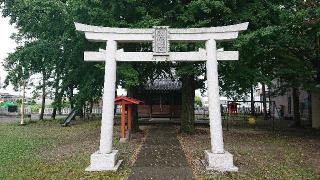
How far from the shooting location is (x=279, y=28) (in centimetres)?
1630

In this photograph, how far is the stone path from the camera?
1043 centimetres

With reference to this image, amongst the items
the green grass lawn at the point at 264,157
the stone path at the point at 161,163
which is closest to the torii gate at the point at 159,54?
the stone path at the point at 161,163

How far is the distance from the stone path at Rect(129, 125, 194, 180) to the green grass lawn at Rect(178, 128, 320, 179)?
1.12 feet

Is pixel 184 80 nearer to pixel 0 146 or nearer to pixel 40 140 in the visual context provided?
pixel 40 140

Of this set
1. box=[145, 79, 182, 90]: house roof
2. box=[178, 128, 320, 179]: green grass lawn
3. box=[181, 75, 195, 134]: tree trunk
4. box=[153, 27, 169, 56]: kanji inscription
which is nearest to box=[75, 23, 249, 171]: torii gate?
box=[153, 27, 169, 56]: kanji inscription

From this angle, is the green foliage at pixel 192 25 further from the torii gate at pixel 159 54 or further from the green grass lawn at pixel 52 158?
the green grass lawn at pixel 52 158

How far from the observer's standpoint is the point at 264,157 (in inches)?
533

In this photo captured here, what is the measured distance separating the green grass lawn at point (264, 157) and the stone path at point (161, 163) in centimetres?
34

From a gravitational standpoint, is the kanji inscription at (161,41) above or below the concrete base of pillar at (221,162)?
above

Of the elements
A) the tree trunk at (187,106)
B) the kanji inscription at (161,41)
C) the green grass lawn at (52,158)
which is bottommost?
the green grass lawn at (52,158)

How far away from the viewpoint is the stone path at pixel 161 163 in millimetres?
10430

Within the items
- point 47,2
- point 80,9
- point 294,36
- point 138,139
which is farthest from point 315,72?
point 47,2

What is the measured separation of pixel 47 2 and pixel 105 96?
1037 cm

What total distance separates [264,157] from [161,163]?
4.02 meters
